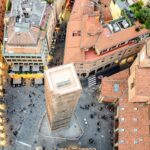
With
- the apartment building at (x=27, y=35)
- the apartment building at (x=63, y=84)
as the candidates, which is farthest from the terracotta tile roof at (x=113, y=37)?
the apartment building at (x=63, y=84)

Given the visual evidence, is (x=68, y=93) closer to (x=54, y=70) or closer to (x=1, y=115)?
(x=54, y=70)

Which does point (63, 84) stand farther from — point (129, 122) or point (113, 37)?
point (113, 37)

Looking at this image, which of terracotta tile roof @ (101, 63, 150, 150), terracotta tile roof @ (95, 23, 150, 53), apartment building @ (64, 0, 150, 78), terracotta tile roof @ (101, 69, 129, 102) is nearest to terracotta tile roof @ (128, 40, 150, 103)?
terracotta tile roof @ (101, 63, 150, 150)

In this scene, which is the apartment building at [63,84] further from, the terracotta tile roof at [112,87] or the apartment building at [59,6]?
the apartment building at [59,6]

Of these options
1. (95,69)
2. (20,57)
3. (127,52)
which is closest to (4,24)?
(20,57)

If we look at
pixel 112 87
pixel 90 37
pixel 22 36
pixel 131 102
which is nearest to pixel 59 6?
pixel 90 37

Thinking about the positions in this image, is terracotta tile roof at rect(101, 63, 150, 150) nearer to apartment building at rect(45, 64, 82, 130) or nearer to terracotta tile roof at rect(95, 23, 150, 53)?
terracotta tile roof at rect(95, 23, 150, 53)

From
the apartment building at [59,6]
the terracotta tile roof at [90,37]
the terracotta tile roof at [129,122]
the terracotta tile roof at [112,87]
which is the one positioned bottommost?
the terracotta tile roof at [129,122]
